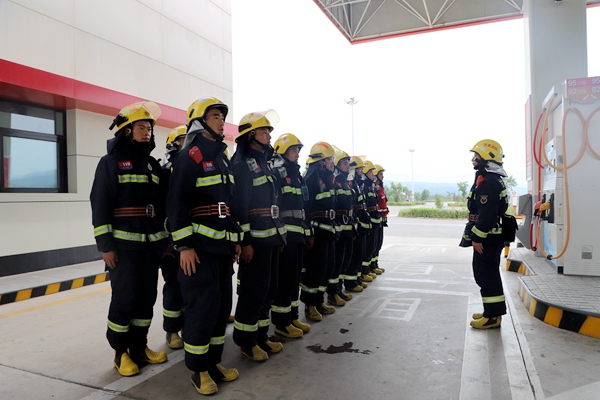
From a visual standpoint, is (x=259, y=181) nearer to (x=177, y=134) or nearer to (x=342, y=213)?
(x=177, y=134)

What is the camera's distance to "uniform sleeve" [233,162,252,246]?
11.5ft

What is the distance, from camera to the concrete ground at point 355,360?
3.13m

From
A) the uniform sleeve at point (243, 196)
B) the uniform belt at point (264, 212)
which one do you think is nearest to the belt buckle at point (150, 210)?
the uniform sleeve at point (243, 196)

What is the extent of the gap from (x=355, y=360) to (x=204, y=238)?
1.82m

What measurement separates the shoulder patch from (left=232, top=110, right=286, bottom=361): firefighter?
0.52 m

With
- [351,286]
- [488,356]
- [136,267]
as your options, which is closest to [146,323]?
[136,267]

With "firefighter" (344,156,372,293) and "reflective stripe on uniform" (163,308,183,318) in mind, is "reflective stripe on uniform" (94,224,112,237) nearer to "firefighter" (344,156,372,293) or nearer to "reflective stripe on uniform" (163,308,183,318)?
"reflective stripe on uniform" (163,308,183,318)

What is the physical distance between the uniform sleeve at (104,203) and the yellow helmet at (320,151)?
2574 millimetres

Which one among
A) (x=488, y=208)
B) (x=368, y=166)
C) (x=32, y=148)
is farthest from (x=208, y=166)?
(x=32, y=148)

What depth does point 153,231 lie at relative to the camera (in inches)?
137

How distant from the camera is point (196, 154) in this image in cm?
317

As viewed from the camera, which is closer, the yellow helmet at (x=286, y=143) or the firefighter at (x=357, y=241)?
the yellow helmet at (x=286, y=143)

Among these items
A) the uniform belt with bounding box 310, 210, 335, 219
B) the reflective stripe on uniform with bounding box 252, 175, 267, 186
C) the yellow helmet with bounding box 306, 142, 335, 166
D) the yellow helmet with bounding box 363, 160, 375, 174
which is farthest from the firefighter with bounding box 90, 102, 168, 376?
the yellow helmet with bounding box 363, 160, 375, 174

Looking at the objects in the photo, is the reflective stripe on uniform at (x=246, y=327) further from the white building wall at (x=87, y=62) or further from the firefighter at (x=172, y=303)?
the white building wall at (x=87, y=62)
